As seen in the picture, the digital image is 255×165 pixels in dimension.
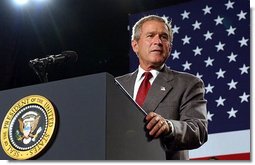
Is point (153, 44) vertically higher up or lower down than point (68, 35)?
lower down

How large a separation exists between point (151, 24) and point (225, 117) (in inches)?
44.3

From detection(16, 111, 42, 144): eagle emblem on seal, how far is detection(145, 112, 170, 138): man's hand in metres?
0.31

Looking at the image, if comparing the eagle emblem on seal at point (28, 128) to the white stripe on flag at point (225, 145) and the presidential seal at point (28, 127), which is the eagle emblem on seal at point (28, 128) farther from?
the white stripe on flag at point (225, 145)

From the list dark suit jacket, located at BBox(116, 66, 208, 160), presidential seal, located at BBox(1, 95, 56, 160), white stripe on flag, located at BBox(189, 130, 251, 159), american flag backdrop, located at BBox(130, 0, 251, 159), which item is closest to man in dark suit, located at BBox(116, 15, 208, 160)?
dark suit jacket, located at BBox(116, 66, 208, 160)

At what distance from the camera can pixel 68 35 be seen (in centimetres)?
333

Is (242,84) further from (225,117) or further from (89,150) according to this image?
(89,150)

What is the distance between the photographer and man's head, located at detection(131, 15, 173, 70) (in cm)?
209

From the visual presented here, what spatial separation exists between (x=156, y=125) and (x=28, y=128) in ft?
1.18

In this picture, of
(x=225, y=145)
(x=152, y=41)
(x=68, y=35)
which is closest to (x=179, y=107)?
(x=152, y=41)

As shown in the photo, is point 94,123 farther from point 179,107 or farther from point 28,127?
point 179,107

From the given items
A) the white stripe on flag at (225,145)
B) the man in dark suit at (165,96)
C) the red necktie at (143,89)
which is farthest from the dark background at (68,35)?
the red necktie at (143,89)

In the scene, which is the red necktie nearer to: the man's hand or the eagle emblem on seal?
the man's hand

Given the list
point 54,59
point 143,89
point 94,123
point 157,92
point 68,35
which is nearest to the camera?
point 94,123

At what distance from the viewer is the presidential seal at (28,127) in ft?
4.16
